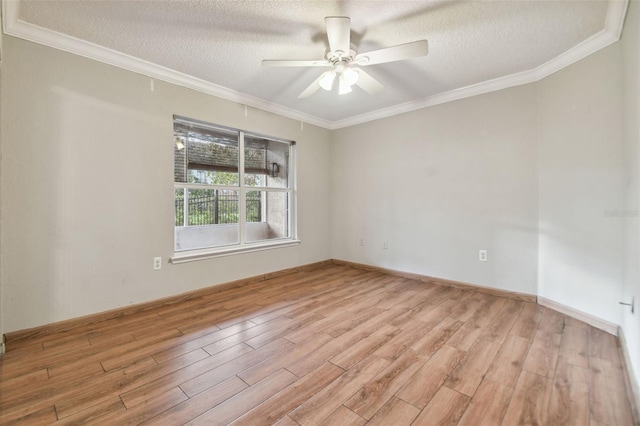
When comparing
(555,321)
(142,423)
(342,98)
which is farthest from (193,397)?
(342,98)

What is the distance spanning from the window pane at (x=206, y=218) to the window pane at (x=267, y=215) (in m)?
0.26

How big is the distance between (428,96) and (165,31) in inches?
116

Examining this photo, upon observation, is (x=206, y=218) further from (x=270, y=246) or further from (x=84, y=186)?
(x=84, y=186)

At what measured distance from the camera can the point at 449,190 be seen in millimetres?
3396

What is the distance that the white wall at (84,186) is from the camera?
2.07 meters

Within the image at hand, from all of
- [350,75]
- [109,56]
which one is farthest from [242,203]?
[350,75]

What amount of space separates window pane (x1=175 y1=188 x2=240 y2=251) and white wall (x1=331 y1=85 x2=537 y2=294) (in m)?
1.85

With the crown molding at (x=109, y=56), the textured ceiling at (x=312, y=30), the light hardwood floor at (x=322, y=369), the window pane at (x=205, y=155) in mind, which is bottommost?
the light hardwood floor at (x=322, y=369)

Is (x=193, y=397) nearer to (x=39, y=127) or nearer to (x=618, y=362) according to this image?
(x=39, y=127)

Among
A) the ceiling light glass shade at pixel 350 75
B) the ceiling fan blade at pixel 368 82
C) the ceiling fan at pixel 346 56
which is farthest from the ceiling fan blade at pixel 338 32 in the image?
the ceiling fan blade at pixel 368 82

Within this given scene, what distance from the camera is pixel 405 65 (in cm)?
265

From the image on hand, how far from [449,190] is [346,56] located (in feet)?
7.02

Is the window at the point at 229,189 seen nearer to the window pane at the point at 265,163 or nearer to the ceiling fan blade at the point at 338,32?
the window pane at the point at 265,163

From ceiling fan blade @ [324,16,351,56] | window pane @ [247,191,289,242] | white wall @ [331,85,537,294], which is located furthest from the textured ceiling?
window pane @ [247,191,289,242]
